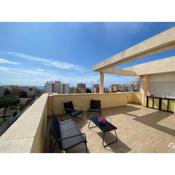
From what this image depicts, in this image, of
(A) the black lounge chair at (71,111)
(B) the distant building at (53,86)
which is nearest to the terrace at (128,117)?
(A) the black lounge chair at (71,111)

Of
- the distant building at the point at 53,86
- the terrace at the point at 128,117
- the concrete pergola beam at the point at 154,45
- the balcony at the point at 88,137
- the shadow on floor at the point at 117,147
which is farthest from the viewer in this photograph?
the distant building at the point at 53,86

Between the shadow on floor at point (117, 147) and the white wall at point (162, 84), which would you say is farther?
the white wall at point (162, 84)

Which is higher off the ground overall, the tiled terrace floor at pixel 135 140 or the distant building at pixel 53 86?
the distant building at pixel 53 86

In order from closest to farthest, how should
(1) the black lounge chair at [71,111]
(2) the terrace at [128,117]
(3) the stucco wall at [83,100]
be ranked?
(2) the terrace at [128,117] → (1) the black lounge chair at [71,111] → (3) the stucco wall at [83,100]

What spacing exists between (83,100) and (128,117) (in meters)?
2.60

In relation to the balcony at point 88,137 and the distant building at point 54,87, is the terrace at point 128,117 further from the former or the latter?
the distant building at point 54,87

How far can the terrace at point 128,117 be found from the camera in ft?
4.53

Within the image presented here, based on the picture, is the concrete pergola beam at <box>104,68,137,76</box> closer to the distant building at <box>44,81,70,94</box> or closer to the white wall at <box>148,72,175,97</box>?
the white wall at <box>148,72,175,97</box>

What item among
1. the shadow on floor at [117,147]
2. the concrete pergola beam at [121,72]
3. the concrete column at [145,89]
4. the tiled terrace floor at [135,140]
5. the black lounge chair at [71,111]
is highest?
the concrete pergola beam at [121,72]

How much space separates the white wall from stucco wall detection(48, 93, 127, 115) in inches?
92.8

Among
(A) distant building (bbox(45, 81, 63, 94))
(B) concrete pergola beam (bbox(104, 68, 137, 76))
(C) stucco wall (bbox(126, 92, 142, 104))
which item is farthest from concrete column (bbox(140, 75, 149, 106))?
(A) distant building (bbox(45, 81, 63, 94))
